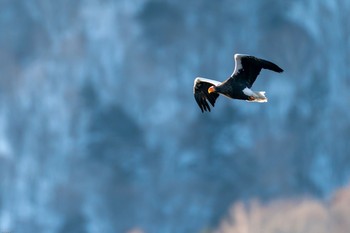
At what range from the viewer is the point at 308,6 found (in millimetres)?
154500

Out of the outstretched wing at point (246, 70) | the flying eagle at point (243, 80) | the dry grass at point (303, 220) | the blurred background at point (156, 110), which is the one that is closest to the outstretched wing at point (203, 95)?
the flying eagle at point (243, 80)

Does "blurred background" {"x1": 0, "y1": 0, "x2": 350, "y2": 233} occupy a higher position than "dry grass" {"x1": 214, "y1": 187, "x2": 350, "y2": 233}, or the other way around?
"blurred background" {"x1": 0, "y1": 0, "x2": 350, "y2": 233}

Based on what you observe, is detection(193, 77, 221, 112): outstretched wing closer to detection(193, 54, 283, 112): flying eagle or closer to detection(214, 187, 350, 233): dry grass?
detection(193, 54, 283, 112): flying eagle

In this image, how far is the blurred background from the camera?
147375 mm

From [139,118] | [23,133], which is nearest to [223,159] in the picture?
[139,118]

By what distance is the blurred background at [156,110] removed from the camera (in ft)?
484

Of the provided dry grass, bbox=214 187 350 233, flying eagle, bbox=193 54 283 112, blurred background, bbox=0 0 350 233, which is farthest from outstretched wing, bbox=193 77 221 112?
blurred background, bbox=0 0 350 233

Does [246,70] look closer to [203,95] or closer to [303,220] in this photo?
[203,95]

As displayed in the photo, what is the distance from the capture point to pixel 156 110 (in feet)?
511

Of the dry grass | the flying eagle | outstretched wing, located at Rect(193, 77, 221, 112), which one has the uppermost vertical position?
the dry grass

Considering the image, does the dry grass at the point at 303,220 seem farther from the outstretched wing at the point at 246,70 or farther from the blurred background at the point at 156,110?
the blurred background at the point at 156,110

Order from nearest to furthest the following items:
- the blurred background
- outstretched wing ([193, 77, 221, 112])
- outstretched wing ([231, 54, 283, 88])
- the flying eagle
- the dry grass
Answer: the flying eagle → outstretched wing ([231, 54, 283, 88]) → outstretched wing ([193, 77, 221, 112]) → the dry grass → the blurred background

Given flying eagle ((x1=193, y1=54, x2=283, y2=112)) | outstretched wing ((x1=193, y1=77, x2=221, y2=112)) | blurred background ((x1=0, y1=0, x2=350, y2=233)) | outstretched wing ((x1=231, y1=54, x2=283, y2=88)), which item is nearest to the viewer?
flying eagle ((x1=193, y1=54, x2=283, y2=112))

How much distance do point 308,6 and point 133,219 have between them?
32.1 meters
